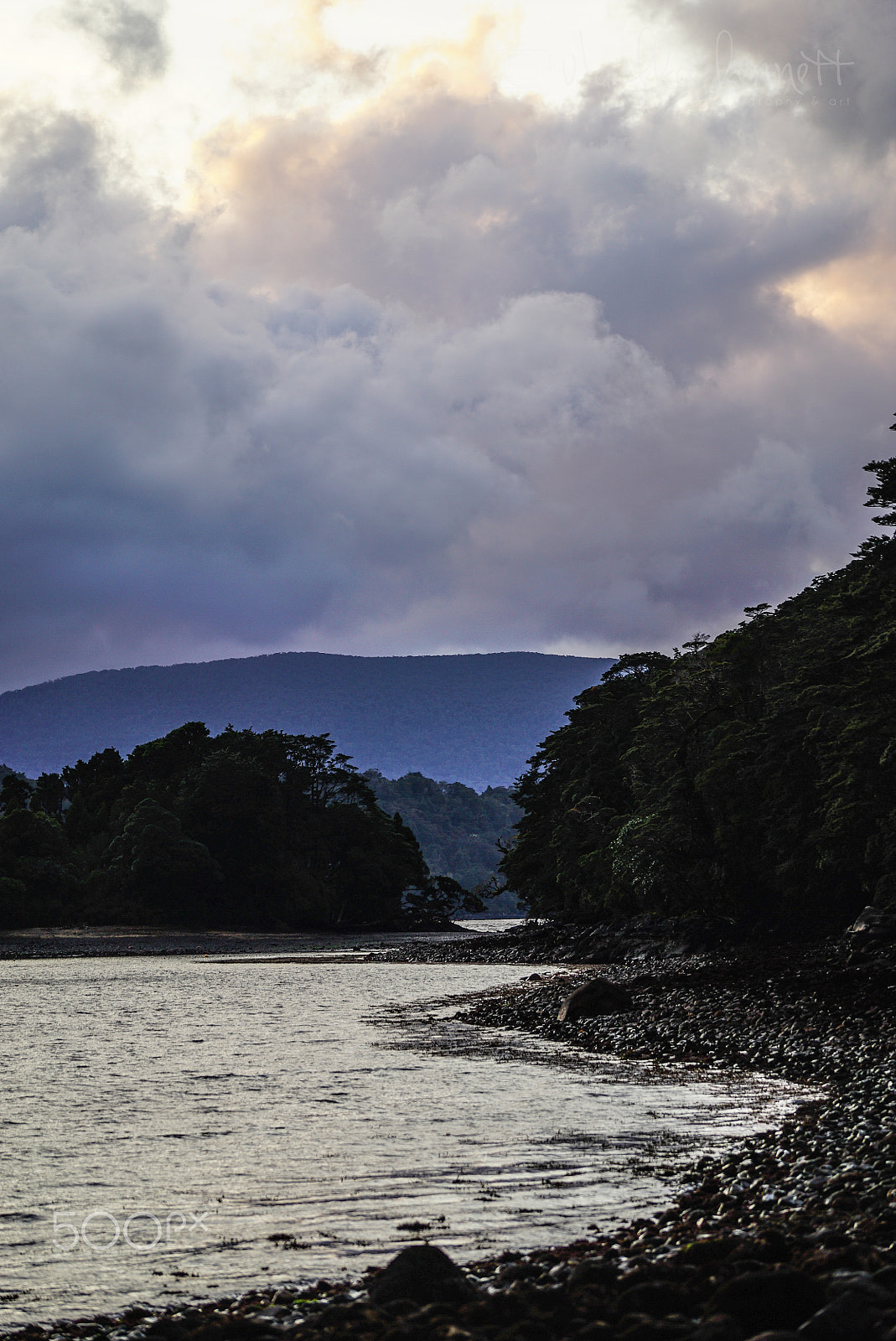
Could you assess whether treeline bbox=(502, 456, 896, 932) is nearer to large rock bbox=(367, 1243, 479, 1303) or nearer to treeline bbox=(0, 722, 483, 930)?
large rock bbox=(367, 1243, 479, 1303)

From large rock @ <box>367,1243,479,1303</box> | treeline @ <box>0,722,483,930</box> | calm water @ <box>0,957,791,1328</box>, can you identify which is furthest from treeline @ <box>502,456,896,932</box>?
treeline @ <box>0,722,483,930</box>

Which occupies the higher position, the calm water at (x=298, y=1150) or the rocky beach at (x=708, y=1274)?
the rocky beach at (x=708, y=1274)

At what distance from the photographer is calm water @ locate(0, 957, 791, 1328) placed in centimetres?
1134

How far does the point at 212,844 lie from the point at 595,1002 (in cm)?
10211

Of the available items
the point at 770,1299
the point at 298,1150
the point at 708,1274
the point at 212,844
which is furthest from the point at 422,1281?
the point at 212,844

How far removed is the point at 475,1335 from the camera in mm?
7562

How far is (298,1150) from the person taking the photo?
1650 cm

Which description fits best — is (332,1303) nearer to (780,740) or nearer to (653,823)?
(780,740)

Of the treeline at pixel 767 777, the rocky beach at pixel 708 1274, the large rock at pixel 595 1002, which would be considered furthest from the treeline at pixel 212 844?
the rocky beach at pixel 708 1274

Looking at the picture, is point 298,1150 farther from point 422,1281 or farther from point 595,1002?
point 595,1002

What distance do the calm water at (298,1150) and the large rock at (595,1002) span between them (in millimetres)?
2932

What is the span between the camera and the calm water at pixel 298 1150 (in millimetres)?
11338

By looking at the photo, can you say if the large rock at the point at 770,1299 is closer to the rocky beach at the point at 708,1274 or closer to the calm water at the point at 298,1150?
the rocky beach at the point at 708,1274

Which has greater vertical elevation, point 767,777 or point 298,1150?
point 767,777
